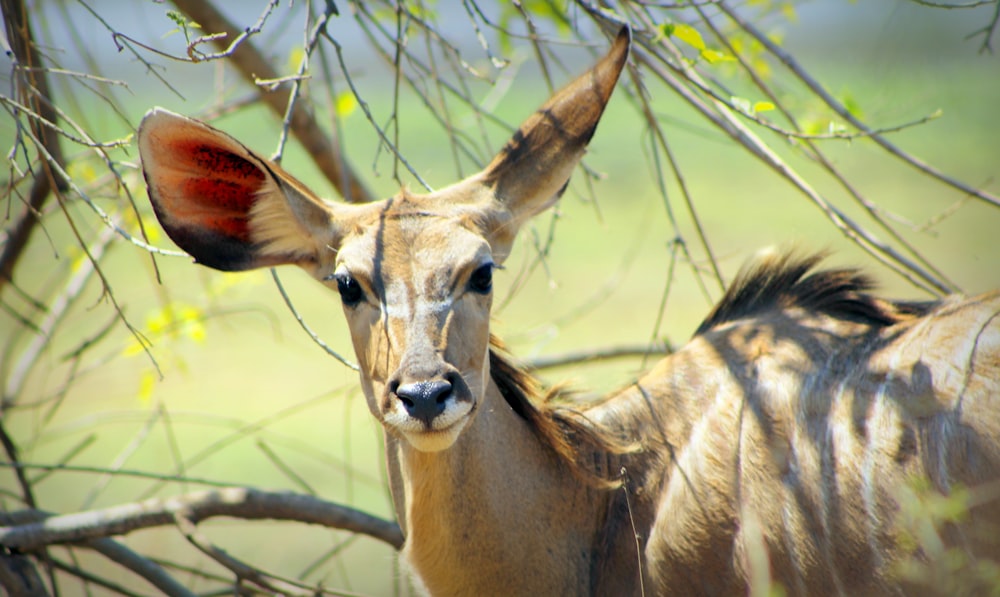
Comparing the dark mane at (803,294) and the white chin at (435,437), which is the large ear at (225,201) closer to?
the white chin at (435,437)

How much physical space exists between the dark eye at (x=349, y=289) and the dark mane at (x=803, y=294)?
1507mm

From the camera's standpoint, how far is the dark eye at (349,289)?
12.0ft

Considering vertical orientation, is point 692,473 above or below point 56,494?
above

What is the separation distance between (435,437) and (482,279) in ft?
2.13

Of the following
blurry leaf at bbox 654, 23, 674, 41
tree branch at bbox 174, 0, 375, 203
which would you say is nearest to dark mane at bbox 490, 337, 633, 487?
blurry leaf at bbox 654, 23, 674, 41

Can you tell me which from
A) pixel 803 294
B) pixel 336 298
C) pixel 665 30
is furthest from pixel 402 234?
pixel 336 298

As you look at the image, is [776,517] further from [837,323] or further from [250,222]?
[250,222]

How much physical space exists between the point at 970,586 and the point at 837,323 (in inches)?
42.3

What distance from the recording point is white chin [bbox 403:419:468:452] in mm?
3267

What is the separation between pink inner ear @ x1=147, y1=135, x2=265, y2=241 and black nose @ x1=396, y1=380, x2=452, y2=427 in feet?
3.75

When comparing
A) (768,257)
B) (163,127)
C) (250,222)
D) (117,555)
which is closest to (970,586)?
(768,257)

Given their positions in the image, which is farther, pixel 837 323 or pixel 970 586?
pixel 837 323

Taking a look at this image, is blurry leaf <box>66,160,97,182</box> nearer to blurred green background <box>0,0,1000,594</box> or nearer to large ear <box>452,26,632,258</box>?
blurred green background <box>0,0,1000,594</box>

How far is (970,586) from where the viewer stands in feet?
10.8
